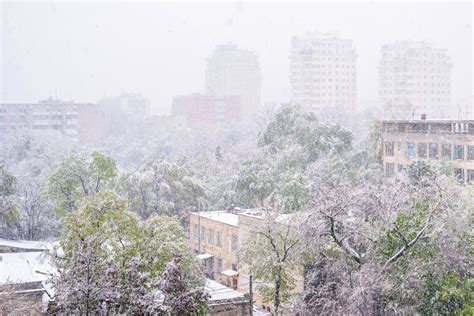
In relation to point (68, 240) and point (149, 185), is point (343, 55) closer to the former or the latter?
point (149, 185)

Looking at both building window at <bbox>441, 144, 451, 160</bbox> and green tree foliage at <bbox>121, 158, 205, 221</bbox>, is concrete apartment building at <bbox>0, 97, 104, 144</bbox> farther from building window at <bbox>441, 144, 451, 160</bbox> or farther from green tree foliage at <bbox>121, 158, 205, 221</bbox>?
building window at <bbox>441, 144, 451, 160</bbox>

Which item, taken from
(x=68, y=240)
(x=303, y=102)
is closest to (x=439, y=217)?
(x=68, y=240)

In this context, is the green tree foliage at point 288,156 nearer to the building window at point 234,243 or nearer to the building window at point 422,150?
the building window at point 234,243

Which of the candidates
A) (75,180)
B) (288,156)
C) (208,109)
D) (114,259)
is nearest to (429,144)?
(288,156)

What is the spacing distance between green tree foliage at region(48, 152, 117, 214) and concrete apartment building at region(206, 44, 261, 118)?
75569mm

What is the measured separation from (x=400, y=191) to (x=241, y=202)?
1825cm

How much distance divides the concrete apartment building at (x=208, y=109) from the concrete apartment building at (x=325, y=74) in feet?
28.7

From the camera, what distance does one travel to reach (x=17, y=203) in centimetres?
3084

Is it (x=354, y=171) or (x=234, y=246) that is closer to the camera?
(x=234, y=246)

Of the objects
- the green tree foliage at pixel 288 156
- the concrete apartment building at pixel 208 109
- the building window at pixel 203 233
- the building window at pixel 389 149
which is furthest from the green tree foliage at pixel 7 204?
the concrete apartment building at pixel 208 109

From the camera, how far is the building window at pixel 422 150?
34.4 metres

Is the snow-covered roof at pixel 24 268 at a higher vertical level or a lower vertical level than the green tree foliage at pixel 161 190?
lower

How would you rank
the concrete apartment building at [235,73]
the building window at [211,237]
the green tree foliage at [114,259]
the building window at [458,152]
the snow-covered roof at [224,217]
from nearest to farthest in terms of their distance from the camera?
the green tree foliage at [114,259] < the snow-covered roof at [224,217] < the building window at [211,237] < the building window at [458,152] < the concrete apartment building at [235,73]

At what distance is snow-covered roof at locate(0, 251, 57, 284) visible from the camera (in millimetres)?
17078
